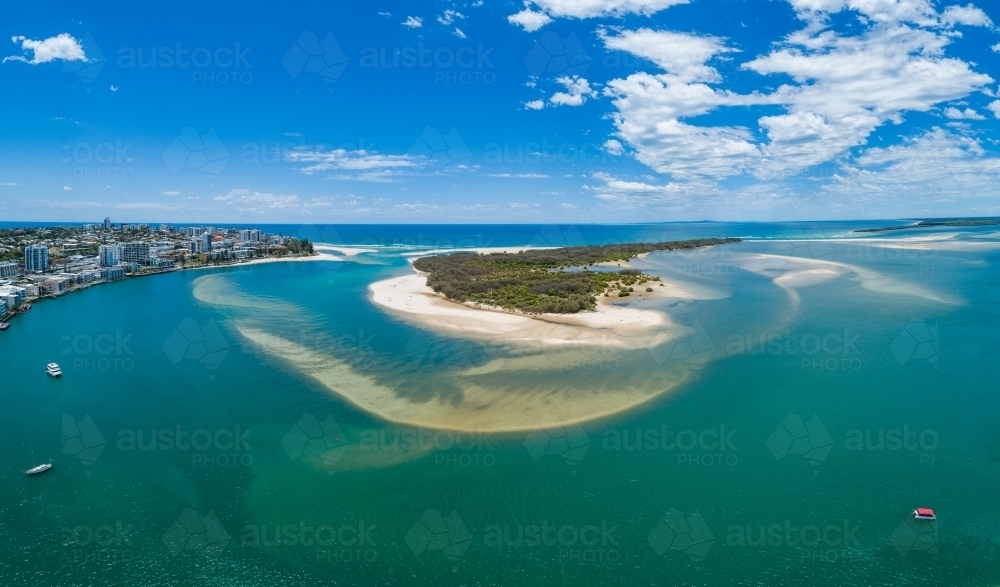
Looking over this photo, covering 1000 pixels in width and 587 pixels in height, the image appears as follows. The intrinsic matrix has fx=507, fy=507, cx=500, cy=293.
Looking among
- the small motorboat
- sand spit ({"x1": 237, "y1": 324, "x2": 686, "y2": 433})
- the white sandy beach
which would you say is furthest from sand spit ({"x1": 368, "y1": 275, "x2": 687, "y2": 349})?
the small motorboat

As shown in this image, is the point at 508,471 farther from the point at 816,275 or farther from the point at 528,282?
the point at 816,275

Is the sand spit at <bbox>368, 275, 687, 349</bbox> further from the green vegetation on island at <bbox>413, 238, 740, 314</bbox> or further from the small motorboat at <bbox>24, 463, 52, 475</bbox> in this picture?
the small motorboat at <bbox>24, 463, 52, 475</bbox>

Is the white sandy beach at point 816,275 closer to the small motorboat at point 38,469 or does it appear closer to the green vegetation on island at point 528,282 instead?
the green vegetation on island at point 528,282

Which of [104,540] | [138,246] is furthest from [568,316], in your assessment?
[138,246]

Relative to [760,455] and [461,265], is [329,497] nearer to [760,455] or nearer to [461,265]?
[760,455]

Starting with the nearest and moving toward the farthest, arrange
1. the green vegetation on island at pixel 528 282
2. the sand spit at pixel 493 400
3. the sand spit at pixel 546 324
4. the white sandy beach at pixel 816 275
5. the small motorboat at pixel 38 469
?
the small motorboat at pixel 38 469 → the sand spit at pixel 493 400 → the sand spit at pixel 546 324 → the green vegetation on island at pixel 528 282 → the white sandy beach at pixel 816 275

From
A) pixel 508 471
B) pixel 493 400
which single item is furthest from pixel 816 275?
pixel 508 471

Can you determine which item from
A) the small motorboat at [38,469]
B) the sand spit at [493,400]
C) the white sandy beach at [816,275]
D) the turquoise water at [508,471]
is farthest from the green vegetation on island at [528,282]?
the small motorboat at [38,469]
